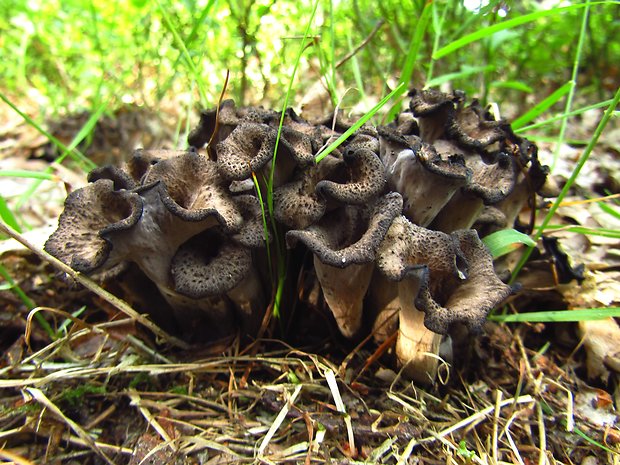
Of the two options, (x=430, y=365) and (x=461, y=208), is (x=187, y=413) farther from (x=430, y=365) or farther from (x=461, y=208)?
(x=461, y=208)

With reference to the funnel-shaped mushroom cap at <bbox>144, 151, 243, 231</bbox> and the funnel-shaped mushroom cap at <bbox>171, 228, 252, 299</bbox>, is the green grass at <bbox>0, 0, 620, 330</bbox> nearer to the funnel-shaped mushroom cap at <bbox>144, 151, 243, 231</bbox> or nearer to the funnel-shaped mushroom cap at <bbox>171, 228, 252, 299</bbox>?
the funnel-shaped mushroom cap at <bbox>144, 151, 243, 231</bbox>

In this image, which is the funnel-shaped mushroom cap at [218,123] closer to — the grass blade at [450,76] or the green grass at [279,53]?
the green grass at [279,53]

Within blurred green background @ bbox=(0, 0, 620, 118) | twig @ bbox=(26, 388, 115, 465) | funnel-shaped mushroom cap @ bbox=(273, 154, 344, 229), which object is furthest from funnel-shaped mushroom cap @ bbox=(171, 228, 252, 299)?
blurred green background @ bbox=(0, 0, 620, 118)

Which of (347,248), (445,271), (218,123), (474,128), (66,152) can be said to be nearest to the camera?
(347,248)

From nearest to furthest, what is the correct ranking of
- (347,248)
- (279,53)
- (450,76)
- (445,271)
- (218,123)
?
(347,248) → (445,271) → (218,123) → (450,76) → (279,53)

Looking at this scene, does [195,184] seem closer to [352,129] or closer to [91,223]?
[91,223]

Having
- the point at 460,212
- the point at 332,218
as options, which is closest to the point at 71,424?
the point at 332,218

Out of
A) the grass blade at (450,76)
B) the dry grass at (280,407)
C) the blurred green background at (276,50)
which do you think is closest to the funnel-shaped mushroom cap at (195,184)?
the dry grass at (280,407)

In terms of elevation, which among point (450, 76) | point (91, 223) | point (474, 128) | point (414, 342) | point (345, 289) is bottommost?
point (414, 342)

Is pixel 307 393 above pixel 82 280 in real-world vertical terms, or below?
below
